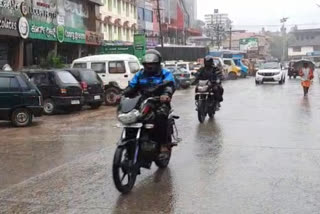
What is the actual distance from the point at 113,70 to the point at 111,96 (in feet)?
3.62

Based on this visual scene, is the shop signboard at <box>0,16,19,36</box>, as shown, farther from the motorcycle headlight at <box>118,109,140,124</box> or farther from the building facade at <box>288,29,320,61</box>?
the building facade at <box>288,29,320,61</box>

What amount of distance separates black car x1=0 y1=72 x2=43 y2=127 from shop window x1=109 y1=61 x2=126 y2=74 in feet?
23.8

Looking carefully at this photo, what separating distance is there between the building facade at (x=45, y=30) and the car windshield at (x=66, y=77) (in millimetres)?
7875

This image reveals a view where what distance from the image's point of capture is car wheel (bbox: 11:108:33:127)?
1373 cm

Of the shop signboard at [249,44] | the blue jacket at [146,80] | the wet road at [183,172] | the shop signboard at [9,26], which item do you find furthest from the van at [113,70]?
the shop signboard at [249,44]

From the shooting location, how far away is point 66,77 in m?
17.5

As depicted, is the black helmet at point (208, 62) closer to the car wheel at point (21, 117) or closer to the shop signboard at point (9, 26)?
the car wheel at point (21, 117)

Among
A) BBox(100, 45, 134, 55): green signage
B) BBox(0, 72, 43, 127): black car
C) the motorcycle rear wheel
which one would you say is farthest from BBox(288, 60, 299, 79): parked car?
the motorcycle rear wheel

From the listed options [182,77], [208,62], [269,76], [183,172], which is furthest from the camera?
[269,76]

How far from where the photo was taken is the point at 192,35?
84812 mm

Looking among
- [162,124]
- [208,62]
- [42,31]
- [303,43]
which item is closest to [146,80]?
[162,124]

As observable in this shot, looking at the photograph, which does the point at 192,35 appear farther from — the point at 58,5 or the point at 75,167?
the point at 75,167

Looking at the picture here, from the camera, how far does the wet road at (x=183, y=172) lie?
18.8 feet

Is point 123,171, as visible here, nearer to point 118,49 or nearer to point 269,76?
point 269,76
